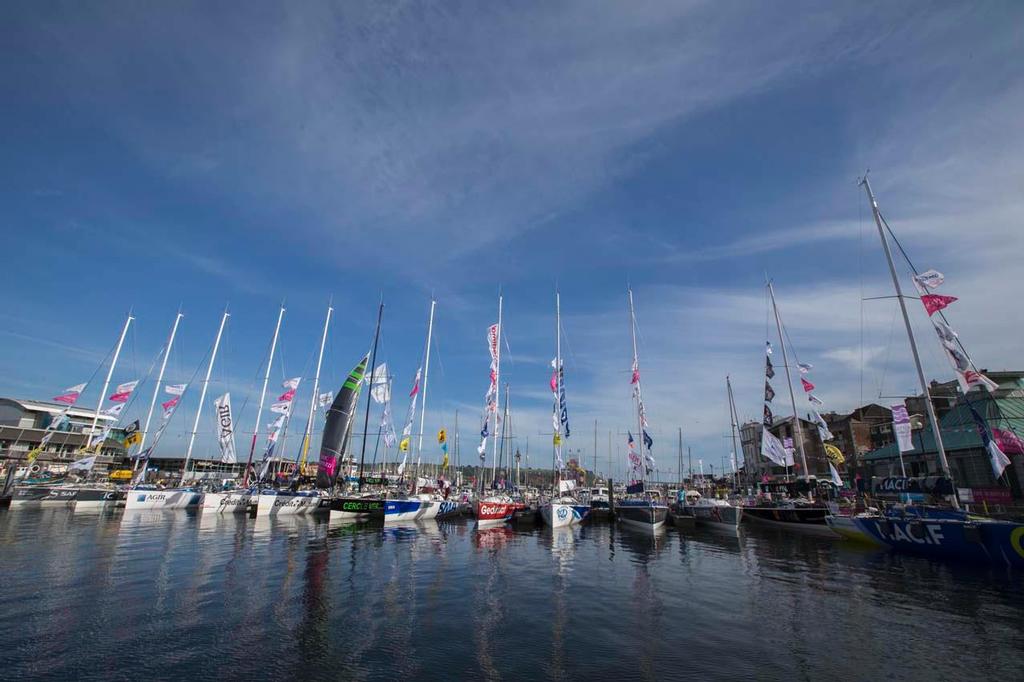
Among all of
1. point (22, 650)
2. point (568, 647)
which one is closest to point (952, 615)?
point (568, 647)

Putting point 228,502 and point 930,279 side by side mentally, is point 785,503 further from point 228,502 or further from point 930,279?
point 228,502

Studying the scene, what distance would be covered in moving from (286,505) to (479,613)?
37.0m

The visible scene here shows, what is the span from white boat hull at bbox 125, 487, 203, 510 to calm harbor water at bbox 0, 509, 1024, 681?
67.6 ft

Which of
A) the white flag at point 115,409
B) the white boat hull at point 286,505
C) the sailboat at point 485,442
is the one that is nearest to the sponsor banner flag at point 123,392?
the white flag at point 115,409

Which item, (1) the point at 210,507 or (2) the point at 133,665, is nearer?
(2) the point at 133,665

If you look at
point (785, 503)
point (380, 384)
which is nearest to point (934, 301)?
point (785, 503)

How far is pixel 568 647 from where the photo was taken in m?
11.2

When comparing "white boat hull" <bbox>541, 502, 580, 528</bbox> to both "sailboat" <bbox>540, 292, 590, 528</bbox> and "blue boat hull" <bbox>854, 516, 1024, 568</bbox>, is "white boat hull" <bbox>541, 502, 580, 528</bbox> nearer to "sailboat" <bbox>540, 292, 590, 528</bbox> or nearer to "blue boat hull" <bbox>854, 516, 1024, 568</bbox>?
"sailboat" <bbox>540, 292, 590, 528</bbox>

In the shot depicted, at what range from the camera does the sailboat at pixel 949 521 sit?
21.1 m

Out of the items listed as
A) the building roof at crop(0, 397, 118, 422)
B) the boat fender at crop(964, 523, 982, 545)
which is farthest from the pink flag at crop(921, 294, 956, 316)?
the building roof at crop(0, 397, 118, 422)

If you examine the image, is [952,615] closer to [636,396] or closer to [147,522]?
[636,396]

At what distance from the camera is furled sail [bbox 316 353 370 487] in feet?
131

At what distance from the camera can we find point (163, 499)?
44.9m

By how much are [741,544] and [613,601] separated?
20659mm
